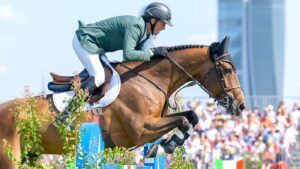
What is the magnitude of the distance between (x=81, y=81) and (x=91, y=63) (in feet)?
0.67

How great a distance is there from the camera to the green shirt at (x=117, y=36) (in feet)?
29.1

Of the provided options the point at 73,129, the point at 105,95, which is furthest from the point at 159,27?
the point at 73,129

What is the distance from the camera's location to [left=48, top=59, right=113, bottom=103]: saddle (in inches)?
354

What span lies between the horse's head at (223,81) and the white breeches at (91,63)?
1.10 m

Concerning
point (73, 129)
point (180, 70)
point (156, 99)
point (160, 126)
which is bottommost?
point (73, 129)

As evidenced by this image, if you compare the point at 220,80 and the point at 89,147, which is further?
the point at 220,80

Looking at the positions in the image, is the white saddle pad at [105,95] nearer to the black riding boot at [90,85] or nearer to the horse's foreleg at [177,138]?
the black riding boot at [90,85]

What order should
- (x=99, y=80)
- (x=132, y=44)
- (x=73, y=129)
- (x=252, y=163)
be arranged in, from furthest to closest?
(x=252, y=163) < (x=99, y=80) < (x=132, y=44) < (x=73, y=129)

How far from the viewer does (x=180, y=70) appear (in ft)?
30.7

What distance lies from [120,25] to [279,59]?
11198cm

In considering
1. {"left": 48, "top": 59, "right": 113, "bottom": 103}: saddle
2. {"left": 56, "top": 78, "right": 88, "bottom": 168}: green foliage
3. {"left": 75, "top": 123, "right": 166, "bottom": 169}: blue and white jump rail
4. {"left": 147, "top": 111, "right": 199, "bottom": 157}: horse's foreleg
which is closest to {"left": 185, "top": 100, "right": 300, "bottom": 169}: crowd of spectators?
{"left": 147, "top": 111, "right": 199, "bottom": 157}: horse's foreleg

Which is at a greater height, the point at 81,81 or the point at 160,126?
the point at 81,81

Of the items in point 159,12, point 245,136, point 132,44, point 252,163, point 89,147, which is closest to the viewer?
point 89,147

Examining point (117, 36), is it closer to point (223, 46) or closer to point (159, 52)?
point (159, 52)
